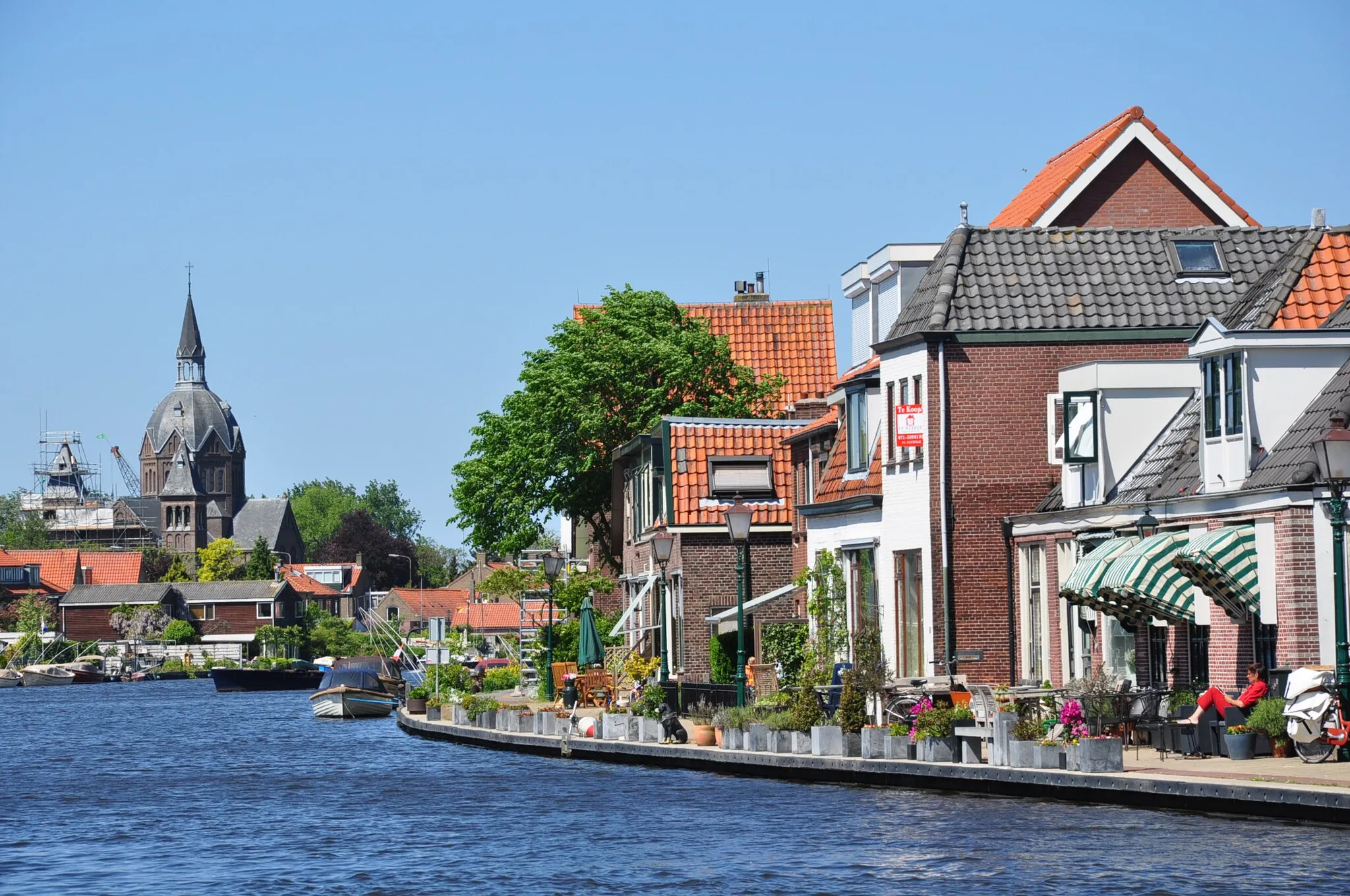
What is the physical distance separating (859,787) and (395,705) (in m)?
53.4

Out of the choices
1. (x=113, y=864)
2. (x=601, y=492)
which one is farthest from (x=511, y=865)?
(x=601, y=492)

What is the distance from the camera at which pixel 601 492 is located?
68.6 m

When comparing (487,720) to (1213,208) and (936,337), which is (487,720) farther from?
(1213,208)

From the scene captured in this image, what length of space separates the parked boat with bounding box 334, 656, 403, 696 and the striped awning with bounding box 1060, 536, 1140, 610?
5066 centimetres

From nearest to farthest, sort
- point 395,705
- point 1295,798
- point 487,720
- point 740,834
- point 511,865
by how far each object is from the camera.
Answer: point 1295,798
point 511,865
point 740,834
point 487,720
point 395,705

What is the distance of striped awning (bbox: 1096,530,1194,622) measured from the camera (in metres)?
32.1

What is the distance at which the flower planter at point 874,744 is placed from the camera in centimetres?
3225

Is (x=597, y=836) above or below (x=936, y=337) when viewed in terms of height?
below

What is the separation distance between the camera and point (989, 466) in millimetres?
40406

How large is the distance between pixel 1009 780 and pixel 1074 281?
50.6 feet

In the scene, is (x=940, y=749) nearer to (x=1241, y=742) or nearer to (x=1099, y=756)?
(x=1099, y=756)

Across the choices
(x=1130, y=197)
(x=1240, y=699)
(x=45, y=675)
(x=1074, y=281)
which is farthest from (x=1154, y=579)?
(x=45, y=675)

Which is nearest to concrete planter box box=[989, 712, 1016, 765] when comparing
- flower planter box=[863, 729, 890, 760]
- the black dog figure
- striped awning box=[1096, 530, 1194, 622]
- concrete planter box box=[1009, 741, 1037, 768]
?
concrete planter box box=[1009, 741, 1037, 768]

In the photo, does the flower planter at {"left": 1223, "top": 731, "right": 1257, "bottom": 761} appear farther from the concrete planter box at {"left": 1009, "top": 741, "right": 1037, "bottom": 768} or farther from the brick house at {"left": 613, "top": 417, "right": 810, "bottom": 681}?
the brick house at {"left": 613, "top": 417, "right": 810, "bottom": 681}
